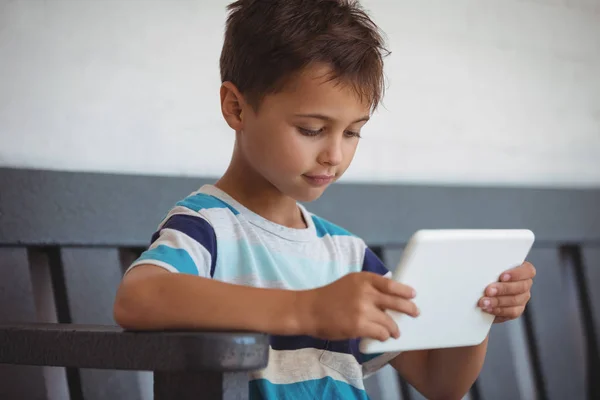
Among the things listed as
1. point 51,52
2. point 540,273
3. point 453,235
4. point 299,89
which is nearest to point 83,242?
point 51,52

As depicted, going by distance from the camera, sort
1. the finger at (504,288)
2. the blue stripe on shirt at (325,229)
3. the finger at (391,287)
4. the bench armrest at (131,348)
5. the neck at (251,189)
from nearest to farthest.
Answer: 1. the bench armrest at (131,348)
2. the finger at (391,287)
3. the finger at (504,288)
4. the neck at (251,189)
5. the blue stripe on shirt at (325,229)

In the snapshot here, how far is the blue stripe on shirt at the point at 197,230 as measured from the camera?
3.19 ft

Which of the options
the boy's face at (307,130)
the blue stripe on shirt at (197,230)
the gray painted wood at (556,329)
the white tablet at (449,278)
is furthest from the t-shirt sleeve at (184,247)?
the gray painted wood at (556,329)

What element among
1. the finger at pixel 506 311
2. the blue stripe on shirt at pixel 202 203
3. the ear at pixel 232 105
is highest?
the ear at pixel 232 105

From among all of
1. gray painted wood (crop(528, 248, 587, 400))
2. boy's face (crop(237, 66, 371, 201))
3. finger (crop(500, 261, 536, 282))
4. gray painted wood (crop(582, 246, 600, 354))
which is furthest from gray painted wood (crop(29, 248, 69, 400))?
gray painted wood (crop(582, 246, 600, 354))

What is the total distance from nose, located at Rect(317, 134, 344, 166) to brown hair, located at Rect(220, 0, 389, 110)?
0.06 m

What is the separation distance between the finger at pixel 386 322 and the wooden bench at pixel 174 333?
0.43 ft

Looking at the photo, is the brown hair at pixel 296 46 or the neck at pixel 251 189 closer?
the brown hair at pixel 296 46

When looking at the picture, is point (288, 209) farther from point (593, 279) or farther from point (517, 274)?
point (593, 279)

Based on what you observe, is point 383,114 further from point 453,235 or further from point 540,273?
point 453,235

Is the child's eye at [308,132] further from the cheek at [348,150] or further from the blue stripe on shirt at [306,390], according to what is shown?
the blue stripe on shirt at [306,390]

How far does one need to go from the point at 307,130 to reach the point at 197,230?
0.17 m

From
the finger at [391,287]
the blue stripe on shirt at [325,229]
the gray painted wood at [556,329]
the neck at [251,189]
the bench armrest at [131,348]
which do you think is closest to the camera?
the bench armrest at [131,348]

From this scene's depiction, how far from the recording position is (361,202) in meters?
1.48
